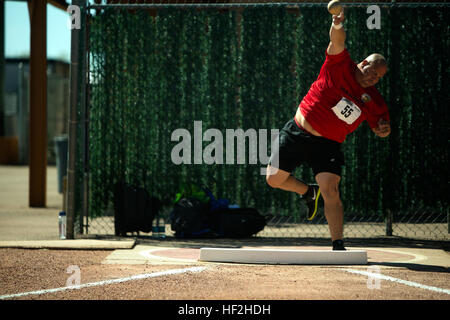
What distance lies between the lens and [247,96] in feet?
26.4

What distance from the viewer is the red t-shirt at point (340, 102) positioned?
594cm

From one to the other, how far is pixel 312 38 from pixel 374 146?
1532 mm

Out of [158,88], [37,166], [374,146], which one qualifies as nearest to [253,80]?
[158,88]

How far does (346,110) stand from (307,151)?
547 millimetres

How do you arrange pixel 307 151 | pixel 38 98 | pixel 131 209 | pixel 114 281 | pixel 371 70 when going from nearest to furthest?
pixel 114 281, pixel 371 70, pixel 307 151, pixel 131 209, pixel 38 98

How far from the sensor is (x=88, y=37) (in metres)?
8.09

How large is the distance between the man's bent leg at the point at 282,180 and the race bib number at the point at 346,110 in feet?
2.52

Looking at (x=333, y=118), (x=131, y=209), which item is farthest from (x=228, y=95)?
(x=333, y=118)

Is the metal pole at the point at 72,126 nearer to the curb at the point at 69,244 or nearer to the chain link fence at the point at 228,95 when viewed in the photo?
the chain link fence at the point at 228,95

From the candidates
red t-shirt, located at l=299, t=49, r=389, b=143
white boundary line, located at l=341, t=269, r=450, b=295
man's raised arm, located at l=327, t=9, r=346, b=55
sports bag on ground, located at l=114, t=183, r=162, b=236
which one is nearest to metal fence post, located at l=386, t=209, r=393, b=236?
red t-shirt, located at l=299, t=49, r=389, b=143

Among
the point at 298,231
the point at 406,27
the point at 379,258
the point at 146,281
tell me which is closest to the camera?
the point at 146,281

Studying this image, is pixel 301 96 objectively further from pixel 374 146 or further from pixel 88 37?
pixel 88 37

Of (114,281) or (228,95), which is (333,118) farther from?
(114,281)

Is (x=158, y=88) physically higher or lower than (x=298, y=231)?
higher
